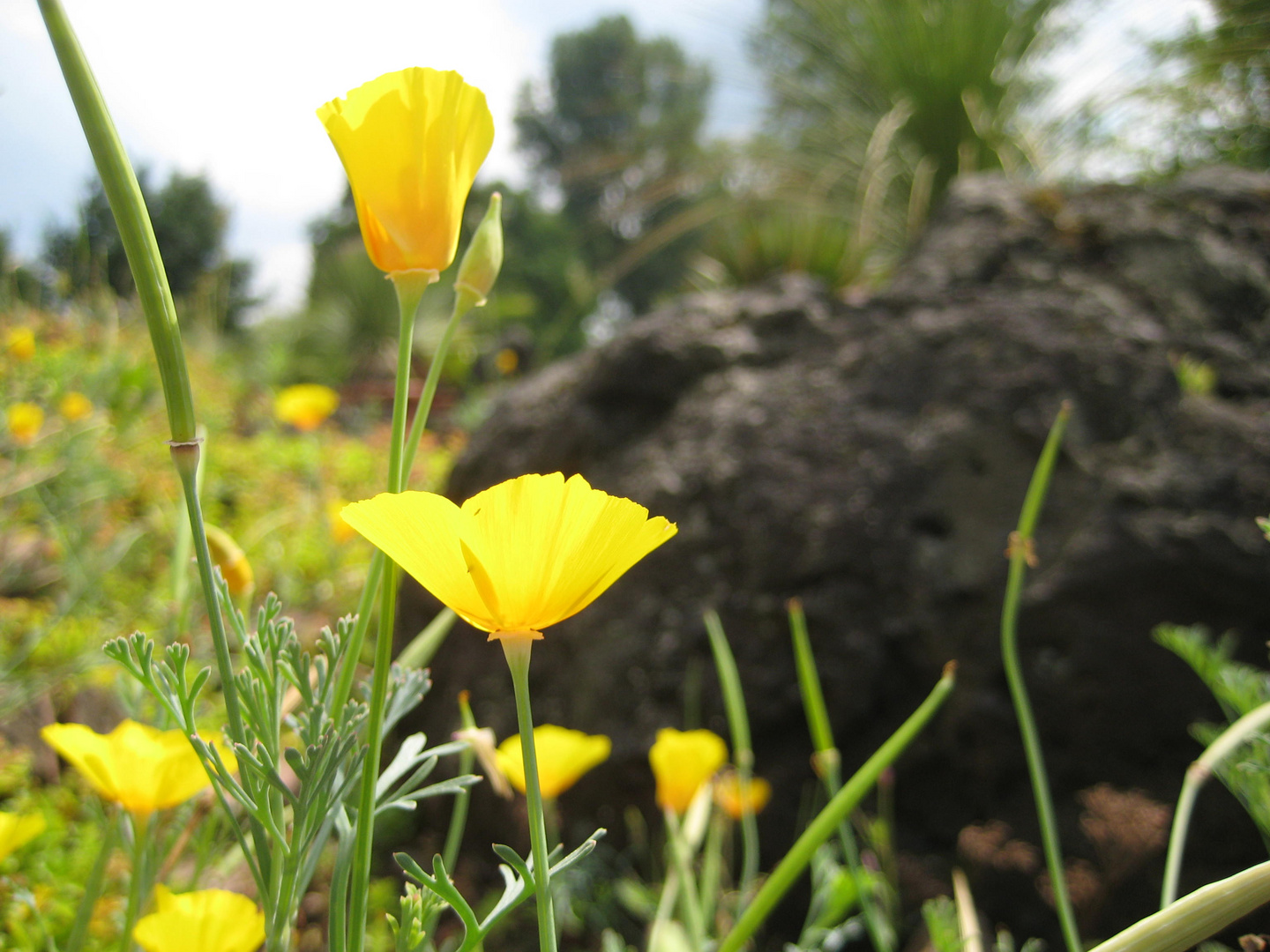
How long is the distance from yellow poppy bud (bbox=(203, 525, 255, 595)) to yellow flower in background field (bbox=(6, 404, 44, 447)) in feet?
4.56

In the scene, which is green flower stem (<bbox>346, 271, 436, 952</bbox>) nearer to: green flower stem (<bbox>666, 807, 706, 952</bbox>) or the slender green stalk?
the slender green stalk

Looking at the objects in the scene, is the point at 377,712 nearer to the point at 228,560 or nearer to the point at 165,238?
the point at 228,560

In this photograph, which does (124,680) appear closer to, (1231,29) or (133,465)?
(133,465)

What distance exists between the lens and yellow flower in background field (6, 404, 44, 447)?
4.87 ft

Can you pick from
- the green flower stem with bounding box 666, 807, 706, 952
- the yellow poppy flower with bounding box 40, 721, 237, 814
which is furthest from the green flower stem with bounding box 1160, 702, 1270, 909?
the yellow poppy flower with bounding box 40, 721, 237, 814

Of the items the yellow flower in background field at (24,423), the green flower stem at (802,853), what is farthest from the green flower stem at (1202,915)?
the yellow flower in background field at (24,423)

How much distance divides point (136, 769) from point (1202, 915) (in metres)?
0.48

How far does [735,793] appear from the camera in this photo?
3.05ft

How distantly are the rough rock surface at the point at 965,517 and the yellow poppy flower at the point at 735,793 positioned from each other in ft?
0.31

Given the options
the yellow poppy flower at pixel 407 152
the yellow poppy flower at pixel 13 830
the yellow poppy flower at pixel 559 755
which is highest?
the yellow poppy flower at pixel 407 152

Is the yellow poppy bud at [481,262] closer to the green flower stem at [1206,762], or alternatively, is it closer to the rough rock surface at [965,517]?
the green flower stem at [1206,762]


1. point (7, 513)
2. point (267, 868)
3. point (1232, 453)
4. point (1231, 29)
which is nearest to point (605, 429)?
point (1232, 453)

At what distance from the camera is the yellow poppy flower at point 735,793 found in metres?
0.92

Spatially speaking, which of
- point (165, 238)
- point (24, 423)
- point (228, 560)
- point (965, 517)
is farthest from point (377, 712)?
point (24, 423)
